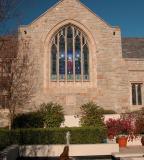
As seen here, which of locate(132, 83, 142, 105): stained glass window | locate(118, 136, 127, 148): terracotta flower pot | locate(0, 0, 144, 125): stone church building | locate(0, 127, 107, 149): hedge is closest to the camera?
locate(0, 127, 107, 149): hedge

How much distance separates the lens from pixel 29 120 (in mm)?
32781

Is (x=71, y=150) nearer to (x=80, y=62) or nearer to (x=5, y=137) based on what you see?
(x=5, y=137)

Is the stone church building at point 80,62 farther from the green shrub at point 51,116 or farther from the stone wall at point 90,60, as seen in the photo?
the green shrub at point 51,116

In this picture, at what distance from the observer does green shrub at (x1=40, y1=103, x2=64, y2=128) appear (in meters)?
32.6

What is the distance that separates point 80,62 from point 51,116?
6667 millimetres

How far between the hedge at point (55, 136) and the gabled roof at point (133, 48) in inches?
527

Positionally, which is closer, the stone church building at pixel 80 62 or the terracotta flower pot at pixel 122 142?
the terracotta flower pot at pixel 122 142

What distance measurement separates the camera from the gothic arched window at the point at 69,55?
35719 millimetres

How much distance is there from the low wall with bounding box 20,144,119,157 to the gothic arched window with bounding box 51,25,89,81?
12202 mm

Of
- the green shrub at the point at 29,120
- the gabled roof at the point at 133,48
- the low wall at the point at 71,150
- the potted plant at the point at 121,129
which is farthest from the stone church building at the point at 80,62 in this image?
the low wall at the point at 71,150

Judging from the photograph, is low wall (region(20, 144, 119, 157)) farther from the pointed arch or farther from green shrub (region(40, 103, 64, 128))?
the pointed arch

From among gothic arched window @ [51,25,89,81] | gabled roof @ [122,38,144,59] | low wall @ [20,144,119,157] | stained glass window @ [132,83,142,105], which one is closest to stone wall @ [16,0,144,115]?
gothic arched window @ [51,25,89,81]

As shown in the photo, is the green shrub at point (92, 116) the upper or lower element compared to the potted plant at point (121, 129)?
upper

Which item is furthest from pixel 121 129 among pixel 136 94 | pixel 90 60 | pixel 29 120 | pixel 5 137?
pixel 5 137
